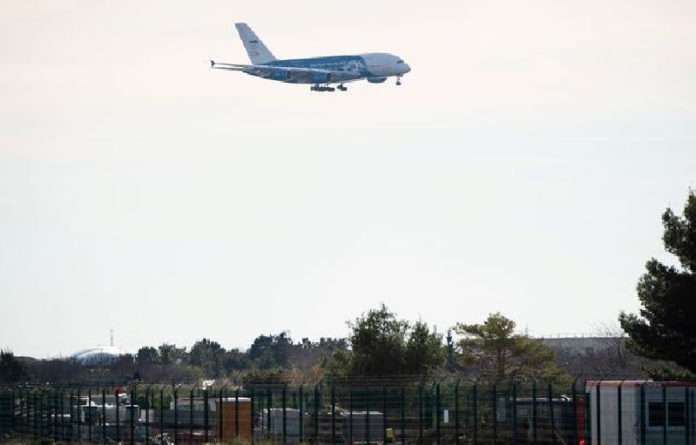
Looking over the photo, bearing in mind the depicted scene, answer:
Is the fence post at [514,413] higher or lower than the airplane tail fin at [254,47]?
lower

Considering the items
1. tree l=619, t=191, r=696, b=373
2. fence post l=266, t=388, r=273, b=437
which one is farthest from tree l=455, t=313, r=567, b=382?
fence post l=266, t=388, r=273, b=437

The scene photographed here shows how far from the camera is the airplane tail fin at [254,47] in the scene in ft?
536

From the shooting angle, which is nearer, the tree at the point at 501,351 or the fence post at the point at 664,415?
the fence post at the point at 664,415

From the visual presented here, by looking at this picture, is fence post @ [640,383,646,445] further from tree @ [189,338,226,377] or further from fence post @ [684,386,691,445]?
tree @ [189,338,226,377]

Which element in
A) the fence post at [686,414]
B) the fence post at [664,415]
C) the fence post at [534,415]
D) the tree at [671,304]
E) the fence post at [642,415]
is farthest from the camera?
the tree at [671,304]

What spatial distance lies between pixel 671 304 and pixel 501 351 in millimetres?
32849

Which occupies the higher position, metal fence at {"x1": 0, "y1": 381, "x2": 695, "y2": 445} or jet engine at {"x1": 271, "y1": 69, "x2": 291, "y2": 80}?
jet engine at {"x1": 271, "y1": 69, "x2": 291, "y2": 80}

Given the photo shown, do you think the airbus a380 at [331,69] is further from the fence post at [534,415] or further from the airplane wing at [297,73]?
the fence post at [534,415]

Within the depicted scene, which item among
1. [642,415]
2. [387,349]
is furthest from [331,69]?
[642,415]

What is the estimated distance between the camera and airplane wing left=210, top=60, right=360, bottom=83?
459 feet

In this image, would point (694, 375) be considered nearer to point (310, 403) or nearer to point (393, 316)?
point (310, 403)

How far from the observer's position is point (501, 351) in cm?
8256

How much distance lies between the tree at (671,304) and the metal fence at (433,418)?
Result: 4.25m

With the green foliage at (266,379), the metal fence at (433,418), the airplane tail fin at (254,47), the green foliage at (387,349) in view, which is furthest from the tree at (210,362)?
the metal fence at (433,418)
